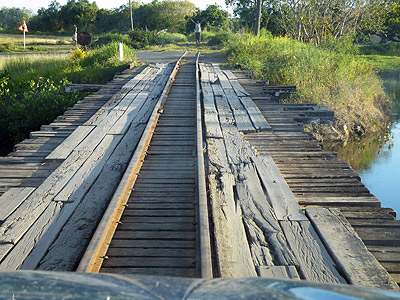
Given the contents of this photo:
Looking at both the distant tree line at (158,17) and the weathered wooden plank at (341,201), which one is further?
the distant tree line at (158,17)

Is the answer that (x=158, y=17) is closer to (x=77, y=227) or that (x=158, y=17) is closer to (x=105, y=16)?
(x=105, y=16)

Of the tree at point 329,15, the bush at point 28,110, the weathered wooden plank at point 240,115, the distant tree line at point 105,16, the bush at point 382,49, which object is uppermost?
the distant tree line at point 105,16

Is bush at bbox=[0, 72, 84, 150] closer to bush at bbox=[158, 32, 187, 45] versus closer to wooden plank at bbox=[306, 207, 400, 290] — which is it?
wooden plank at bbox=[306, 207, 400, 290]

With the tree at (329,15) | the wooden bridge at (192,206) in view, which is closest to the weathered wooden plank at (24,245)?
the wooden bridge at (192,206)

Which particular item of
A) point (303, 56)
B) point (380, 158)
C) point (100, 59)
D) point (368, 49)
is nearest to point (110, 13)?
point (368, 49)

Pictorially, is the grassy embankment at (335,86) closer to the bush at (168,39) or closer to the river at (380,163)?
the river at (380,163)

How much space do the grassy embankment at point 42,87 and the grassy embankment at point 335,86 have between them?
4.86 m

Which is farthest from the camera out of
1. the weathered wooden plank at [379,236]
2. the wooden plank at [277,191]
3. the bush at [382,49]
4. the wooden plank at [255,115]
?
the bush at [382,49]

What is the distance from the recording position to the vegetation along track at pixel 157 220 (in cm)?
271

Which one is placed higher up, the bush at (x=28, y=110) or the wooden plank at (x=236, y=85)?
the wooden plank at (x=236, y=85)

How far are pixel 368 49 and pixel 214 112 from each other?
32591 millimetres

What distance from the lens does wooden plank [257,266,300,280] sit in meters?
2.54

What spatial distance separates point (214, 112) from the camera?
720cm

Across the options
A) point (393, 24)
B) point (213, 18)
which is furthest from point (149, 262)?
point (213, 18)
